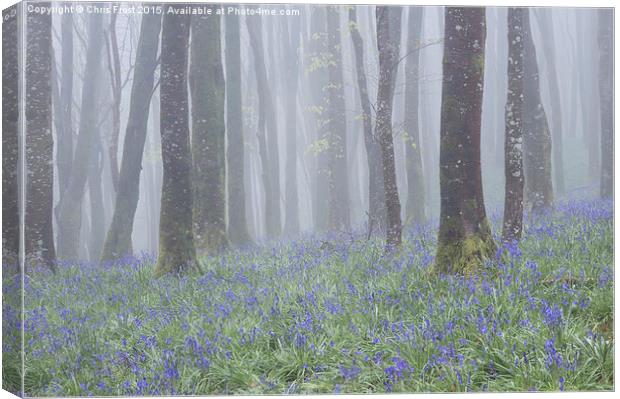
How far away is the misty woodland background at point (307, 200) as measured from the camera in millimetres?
7215

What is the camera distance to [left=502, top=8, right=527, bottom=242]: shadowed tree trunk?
7809mm

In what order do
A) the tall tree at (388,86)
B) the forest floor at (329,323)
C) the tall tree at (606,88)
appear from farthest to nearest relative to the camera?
1. the tall tree at (606,88)
2. the tall tree at (388,86)
3. the forest floor at (329,323)

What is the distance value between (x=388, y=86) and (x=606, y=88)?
227cm

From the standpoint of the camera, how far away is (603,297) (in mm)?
7594

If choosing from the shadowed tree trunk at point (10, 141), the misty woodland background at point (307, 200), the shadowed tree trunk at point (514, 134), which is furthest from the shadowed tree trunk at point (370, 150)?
the shadowed tree trunk at point (10, 141)

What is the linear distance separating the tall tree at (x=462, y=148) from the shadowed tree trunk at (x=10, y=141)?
410cm

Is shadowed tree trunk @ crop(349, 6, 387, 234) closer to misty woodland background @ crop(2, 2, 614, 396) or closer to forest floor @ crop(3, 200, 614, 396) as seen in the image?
misty woodland background @ crop(2, 2, 614, 396)

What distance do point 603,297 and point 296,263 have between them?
3.01m

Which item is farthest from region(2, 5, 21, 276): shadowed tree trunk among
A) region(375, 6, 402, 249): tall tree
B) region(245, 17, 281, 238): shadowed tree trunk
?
region(375, 6, 402, 249): tall tree

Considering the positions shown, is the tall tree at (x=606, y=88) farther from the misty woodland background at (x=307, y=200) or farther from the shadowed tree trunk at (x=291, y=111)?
the shadowed tree trunk at (x=291, y=111)

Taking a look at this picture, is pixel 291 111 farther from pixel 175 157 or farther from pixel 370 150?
pixel 175 157

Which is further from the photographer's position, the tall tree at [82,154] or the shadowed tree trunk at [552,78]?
the shadowed tree trunk at [552,78]

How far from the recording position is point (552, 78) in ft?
25.4

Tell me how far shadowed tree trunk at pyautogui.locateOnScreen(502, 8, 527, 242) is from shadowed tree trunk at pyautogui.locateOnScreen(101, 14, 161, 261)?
11.6ft
